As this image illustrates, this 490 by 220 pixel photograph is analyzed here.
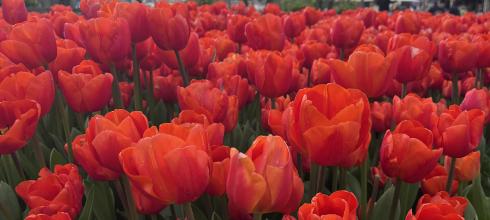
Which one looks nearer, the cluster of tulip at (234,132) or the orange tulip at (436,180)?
the cluster of tulip at (234,132)

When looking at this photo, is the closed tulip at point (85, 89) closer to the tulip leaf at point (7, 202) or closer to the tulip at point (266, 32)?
the tulip leaf at point (7, 202)

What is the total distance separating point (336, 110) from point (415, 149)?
0.61 feet

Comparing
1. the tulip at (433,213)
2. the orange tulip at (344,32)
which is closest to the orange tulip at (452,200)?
the tulip at (433,213)

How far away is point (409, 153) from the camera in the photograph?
1093mm

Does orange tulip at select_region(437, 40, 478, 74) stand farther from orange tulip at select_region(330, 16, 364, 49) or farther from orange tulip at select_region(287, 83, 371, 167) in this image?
orange tulip at select_region(287, 83, 371, 167)

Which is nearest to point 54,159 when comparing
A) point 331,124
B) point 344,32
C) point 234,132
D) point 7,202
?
point 7,202

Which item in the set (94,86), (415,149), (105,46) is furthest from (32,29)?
(415,149)

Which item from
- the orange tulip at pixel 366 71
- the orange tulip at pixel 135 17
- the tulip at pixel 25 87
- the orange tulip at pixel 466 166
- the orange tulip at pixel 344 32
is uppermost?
the orange tulip at pixel 135 17

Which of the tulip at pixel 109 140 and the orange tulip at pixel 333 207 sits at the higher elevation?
the tulip at pixel 109 140

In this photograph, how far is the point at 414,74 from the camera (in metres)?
1.72

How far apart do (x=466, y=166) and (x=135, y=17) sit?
1117 millimetres

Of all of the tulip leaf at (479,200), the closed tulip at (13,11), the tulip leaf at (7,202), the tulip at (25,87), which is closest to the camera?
the tulip at (25,87)

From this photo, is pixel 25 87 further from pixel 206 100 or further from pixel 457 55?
pixel 457 55

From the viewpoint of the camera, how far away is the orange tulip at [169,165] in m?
0.90
